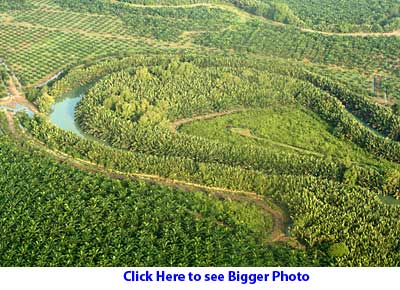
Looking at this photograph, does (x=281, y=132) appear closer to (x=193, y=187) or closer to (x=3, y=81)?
(x=193, y=187)

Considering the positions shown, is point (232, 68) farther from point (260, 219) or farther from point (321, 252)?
point (321, 252)

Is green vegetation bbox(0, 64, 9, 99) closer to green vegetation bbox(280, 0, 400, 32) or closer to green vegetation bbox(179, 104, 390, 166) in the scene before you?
green vegetation bbox(179, 104, 390, 166)

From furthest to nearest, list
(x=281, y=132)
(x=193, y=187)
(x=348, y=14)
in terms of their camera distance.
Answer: (x=348, y=14) → (x=281, y=132) → (x=193, y=187)

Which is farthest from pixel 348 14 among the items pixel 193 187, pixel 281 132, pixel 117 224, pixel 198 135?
pixel 117 224

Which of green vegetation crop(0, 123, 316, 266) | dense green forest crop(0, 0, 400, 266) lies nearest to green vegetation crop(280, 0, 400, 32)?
dense green forest crop(0, 0, 400, 266)

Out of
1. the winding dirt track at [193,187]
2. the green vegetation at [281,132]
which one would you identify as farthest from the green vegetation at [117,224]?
the green vegetation at [281,132]

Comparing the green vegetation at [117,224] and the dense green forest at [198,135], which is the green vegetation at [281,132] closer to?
the dense green forest at [198,135]

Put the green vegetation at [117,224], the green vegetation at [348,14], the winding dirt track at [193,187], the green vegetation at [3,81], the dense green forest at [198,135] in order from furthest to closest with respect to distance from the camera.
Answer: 1. the green vegetation at [348,14]
2. the green vegetation at [3,81]
3. the winding dirt track at [193,187]
4. the dense green forest at [198,135]
5. the green vegetation at [117,224]

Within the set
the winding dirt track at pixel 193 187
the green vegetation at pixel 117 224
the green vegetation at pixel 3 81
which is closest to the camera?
the green vegetation at pixel 117 224
